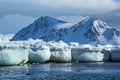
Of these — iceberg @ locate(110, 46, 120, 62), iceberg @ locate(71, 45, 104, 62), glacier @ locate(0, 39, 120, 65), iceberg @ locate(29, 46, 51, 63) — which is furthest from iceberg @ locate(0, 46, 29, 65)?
iceberg @ locate(110, 46, 120, 62)

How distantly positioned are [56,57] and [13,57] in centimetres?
2108

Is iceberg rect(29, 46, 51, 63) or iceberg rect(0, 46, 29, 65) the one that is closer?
iceberg rect(0, 46, 29, 65)

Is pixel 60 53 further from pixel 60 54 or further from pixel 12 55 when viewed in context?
pixel 12 55

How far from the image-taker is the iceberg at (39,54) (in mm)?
92688

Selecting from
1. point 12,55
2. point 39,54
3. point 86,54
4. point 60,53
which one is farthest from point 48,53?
point 12,55

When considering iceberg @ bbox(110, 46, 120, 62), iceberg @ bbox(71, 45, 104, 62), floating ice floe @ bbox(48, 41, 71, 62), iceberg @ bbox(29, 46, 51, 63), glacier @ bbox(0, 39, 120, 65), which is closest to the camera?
glacier @ bbox(0, 39, 120, 65)

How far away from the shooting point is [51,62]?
101125 millimetres

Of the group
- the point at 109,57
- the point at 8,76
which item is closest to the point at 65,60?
the point at 109,57

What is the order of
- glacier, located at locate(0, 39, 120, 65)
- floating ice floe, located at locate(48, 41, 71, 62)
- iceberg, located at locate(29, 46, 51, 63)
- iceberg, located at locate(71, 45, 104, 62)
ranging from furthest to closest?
iceberg, located at locate(71, 45, 104, 62) → floating ice floe, located at locate(48, 41, 71, 62) → iceberg, located at locate(29, 46, 51, 63) → glacier, located at locate(0, 39, 120, 65)

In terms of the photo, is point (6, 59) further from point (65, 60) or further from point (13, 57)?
point (65, 60)

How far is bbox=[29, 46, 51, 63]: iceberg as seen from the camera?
9269 cm

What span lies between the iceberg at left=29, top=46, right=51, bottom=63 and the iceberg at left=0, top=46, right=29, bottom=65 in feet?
A: 26.6

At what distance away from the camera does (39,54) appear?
306 feet

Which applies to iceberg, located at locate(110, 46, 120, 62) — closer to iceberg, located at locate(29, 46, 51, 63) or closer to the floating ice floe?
the floating ice floe
